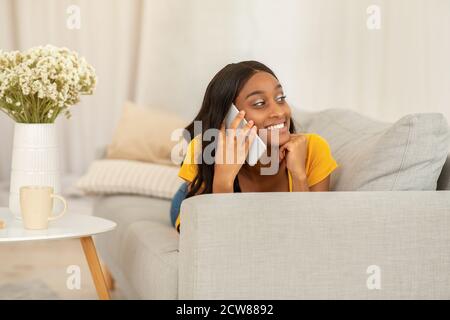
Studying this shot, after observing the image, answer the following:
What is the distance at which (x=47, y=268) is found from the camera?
11.8 ft

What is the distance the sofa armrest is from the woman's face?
0.35 meters

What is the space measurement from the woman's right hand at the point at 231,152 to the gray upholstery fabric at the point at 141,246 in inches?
9.5

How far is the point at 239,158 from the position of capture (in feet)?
6.26

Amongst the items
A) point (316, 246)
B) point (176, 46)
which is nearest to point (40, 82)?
point (316, 246)

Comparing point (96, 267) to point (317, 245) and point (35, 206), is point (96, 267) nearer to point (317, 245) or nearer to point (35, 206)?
point (35, 206)

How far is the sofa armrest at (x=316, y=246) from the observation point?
1.62 meters

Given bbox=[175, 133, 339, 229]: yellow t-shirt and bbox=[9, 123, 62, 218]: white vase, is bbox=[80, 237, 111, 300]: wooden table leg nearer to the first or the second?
bbox=[9, 123, 62, 218]: white vase

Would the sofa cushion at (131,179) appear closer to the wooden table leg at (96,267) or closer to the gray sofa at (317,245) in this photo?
the wooden table leg at (96,267)

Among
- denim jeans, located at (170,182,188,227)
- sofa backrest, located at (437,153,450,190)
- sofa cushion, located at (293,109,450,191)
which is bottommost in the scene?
denim jeans, located at (170,182,188,227)

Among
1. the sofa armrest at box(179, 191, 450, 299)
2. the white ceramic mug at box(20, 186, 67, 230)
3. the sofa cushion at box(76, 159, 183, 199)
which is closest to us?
the sofa armrest at box(179, 191, 450, 299)

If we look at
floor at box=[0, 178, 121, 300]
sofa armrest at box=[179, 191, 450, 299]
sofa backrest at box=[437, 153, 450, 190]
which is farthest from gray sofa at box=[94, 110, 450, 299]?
floor at box=[0, 178, 121, 300]

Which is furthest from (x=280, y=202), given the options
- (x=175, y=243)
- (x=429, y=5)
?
(x=429, y=5)

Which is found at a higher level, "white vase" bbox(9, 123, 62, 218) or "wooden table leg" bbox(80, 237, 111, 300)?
"white vase" bbox(9, 123, 62, 218)

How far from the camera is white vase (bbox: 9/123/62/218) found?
2186 mm
